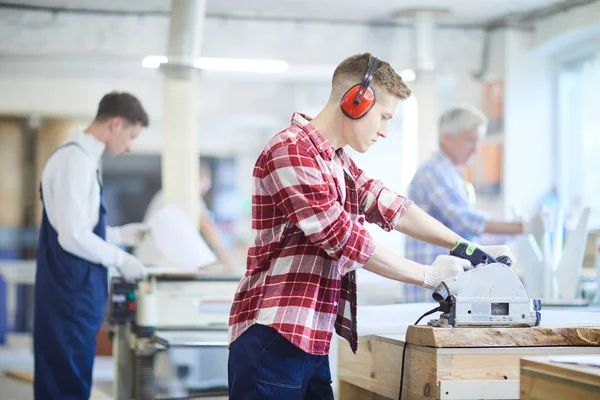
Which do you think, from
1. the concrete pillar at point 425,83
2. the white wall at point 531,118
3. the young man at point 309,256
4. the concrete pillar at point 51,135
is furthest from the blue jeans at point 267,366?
the concrete pillar at point 51,135

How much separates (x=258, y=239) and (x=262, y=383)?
32 cm

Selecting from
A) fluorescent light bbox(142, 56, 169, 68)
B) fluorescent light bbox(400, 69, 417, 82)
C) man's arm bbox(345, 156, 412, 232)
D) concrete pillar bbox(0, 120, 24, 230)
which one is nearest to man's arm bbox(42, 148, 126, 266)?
man's arm bbox(345, 156, 412, 232)

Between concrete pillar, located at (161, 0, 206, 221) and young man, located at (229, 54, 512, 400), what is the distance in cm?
352

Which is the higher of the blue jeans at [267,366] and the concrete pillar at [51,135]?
the concrete pillar at [51,135]

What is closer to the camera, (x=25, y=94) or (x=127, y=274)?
(x=127, y=274)

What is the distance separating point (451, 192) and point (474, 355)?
184 cm

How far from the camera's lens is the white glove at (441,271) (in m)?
1.99

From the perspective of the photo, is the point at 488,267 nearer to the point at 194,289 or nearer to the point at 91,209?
the point at 91,209

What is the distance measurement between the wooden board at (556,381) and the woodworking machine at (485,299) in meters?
0.31

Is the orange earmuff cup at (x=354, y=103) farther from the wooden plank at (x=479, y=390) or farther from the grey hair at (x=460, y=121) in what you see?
the grey hair at (x=460, y=121)

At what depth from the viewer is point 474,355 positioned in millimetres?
1950

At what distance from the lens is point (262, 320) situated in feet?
6.16

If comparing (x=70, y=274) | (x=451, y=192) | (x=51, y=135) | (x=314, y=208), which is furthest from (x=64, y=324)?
(x=51, y=135)

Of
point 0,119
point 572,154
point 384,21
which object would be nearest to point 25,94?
point 0,119
